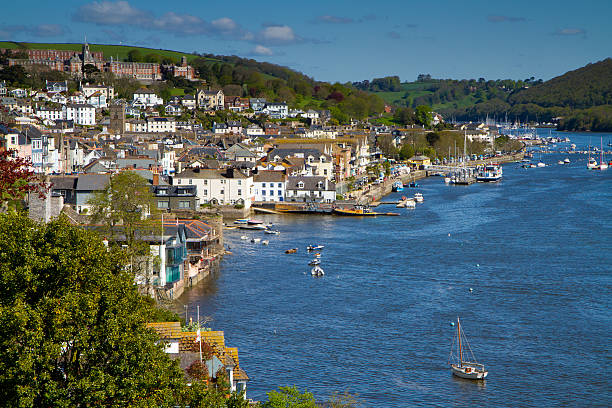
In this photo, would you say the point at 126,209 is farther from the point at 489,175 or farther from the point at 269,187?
the point at 489,175

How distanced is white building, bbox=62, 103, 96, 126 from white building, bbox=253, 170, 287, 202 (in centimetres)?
3550

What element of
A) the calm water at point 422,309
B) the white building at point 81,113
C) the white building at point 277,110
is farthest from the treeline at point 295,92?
the calm water at point 422,309

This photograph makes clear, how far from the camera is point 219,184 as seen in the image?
45312 millimetres

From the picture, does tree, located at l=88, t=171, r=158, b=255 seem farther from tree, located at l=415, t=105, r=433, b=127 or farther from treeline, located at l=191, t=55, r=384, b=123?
tree, located at l=415, t=105, r=433, b=127

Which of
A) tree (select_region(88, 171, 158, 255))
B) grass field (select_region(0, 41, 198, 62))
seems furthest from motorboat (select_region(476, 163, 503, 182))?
grass field (select_region(0, 41, 198, 62))

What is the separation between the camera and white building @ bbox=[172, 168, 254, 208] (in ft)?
148

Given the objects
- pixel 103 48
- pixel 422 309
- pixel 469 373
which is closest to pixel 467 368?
pixel 469 373

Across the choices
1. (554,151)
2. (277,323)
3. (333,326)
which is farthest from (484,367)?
(554,151)

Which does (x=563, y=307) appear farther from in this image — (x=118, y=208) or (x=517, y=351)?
(x=118, y=208)

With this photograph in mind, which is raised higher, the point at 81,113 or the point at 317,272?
the point at 81,113

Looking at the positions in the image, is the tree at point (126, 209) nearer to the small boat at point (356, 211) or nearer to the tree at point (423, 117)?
the small boat at point (356, 211)

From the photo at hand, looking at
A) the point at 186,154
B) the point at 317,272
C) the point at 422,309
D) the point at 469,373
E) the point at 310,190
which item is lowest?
the point at 469,373

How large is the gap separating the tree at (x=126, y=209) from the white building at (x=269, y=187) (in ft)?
68.0

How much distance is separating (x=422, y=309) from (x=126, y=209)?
9.67 metres
